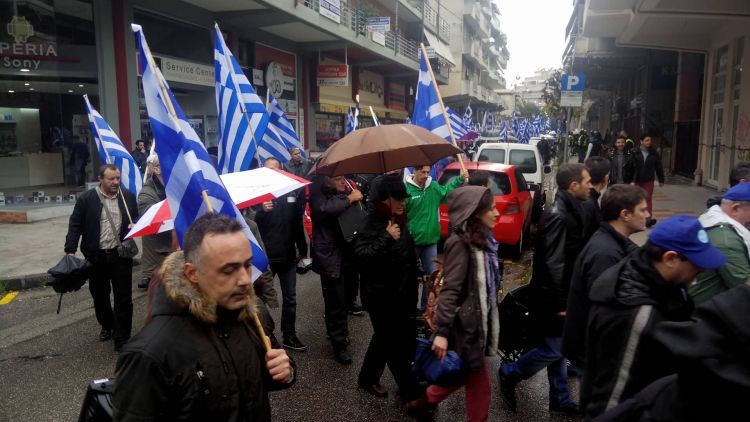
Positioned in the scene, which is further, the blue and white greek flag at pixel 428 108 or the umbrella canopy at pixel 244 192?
the blue and white greek flag at pixel 428 108

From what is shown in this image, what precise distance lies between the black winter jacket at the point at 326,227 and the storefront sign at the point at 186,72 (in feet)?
34.5

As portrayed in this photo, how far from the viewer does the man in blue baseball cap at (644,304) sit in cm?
223

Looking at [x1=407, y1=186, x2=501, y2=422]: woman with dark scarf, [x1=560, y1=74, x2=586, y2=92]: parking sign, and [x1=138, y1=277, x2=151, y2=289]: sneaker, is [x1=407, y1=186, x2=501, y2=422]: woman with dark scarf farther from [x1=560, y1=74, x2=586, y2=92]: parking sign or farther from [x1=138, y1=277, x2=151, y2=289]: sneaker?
[x1=560, y1=74, x2=586, y2=92]: parking sign

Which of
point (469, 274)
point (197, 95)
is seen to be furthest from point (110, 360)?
point (197, 95)

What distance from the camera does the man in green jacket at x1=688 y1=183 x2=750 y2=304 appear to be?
2855mm

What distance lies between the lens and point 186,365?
1.77 metres

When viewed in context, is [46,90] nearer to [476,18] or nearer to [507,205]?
[507,205]

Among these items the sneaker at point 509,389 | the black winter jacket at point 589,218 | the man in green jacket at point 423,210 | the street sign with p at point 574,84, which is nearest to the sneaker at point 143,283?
the man in green jacket at point 423,210

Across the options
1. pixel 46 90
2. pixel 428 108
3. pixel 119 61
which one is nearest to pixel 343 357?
pixel 428 108

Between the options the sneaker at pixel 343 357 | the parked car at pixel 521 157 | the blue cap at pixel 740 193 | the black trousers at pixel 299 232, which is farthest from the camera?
the parked car at pixel 521 157

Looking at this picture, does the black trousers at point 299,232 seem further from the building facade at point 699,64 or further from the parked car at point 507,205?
the building facade at point 699,64

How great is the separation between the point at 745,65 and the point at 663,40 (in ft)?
17.0

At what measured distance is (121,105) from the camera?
13.3 metres

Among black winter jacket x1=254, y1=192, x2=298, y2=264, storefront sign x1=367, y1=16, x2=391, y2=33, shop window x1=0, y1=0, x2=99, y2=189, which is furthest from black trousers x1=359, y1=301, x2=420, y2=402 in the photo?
storefront sign x1=367, y1=16, x2=391, y2=33
